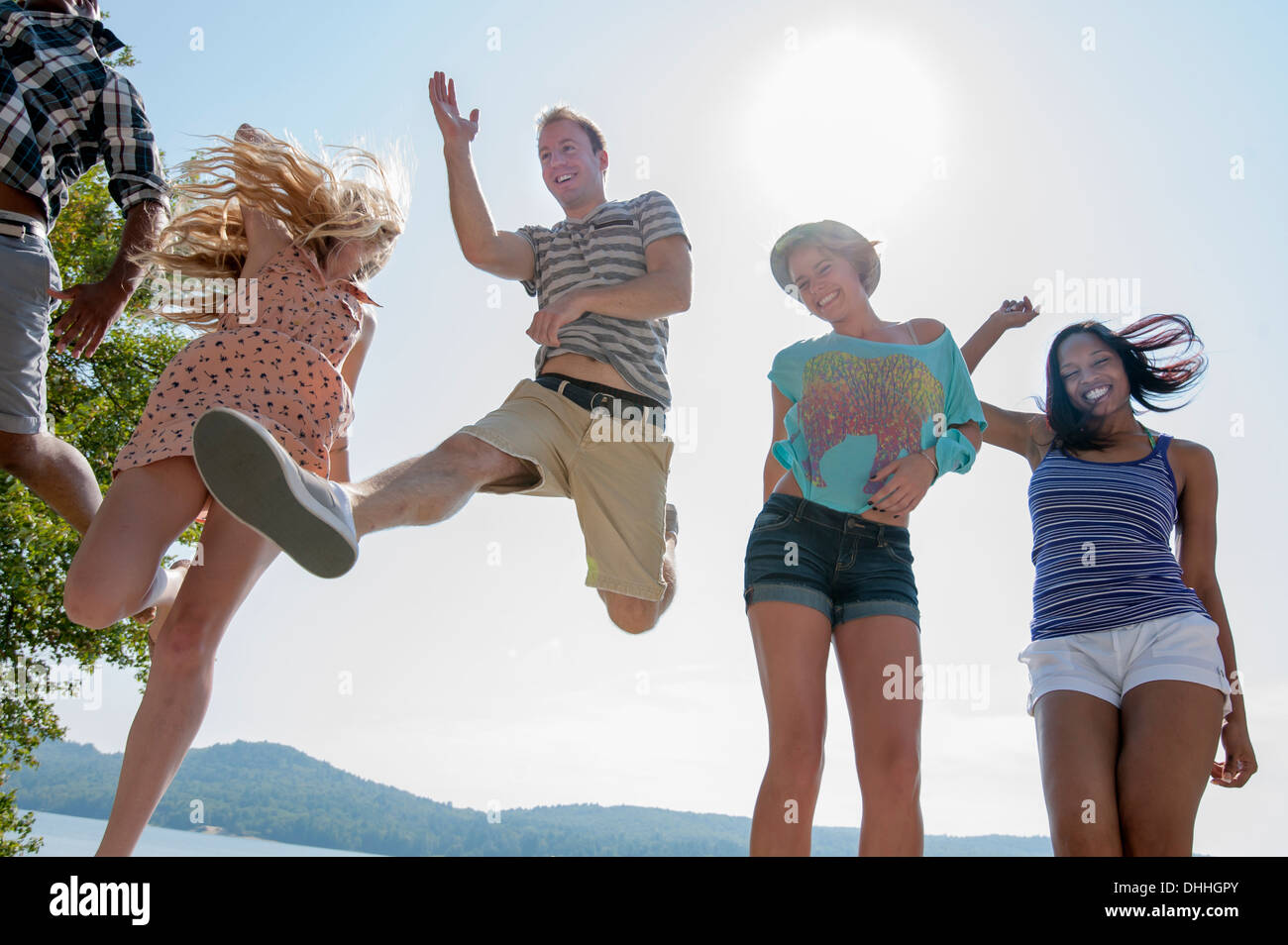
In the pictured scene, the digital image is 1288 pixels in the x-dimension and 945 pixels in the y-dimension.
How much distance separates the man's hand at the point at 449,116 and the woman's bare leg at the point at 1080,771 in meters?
2.92

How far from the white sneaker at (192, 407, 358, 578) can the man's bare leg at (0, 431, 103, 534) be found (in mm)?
1433

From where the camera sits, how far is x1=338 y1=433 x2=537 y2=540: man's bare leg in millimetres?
2947

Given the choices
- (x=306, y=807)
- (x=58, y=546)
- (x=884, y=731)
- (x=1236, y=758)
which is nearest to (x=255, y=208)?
(x=884, y=731)

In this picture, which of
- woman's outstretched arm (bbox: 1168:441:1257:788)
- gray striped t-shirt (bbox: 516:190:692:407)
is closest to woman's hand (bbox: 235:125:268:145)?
gray striped t-shirt (bbox: 516:190:692:407)

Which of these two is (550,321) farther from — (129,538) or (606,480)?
(129,538)

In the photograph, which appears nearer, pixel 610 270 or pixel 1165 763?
pixel 1165 763

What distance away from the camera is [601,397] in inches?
155

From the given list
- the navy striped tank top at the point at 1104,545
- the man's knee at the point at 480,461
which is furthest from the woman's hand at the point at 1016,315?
the man's knee at the point at 480,461

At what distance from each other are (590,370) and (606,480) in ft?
1.43

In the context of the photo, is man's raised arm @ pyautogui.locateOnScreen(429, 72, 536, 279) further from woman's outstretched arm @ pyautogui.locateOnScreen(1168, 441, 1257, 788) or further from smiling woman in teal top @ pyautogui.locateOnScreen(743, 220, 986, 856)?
woman's outstretched arm @ pyautogui.locateOnScreen(1168, 441, 1257, 788)

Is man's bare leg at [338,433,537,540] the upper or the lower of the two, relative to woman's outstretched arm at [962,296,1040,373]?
lower

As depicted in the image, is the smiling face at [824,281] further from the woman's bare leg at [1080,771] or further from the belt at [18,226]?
the belt at [18,226]

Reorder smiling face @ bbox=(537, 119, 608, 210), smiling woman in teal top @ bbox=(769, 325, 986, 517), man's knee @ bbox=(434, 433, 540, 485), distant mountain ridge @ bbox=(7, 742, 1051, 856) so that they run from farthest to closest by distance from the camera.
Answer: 1. distant mountain ridge @ bbox=(7, 742, 1051, 856)
2. smiling face @ bbox=(537, 119, 608, 210)
3. smiling woman in teal top @ bbox=(769, 325, 986, 517)
4. man's knee @ bbox=(434, 433, 540, 485)

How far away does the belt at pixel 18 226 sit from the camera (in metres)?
3.71
